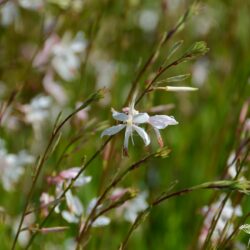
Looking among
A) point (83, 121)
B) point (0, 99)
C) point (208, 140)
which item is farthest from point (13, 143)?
point (83, 121)

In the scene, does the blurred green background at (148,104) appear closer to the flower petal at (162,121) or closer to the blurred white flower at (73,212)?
the blurred white flower at (73,212)

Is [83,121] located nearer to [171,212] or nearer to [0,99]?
[171,212]

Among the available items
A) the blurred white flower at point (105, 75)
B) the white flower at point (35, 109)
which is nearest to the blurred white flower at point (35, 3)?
the white flower at point (35, 109)

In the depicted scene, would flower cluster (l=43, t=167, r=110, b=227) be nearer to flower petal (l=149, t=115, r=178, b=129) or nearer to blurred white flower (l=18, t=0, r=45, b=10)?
flower petal (l=149, t=115, r=178, b=129)

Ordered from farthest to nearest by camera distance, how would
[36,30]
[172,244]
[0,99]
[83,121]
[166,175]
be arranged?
1. [36,30]
2. [0,99]
3. [166,175]
4. [172,244]
5. [83,121]

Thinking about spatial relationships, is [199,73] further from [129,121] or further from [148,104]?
[129,121]

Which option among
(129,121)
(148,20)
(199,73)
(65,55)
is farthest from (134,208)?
(148,20)
